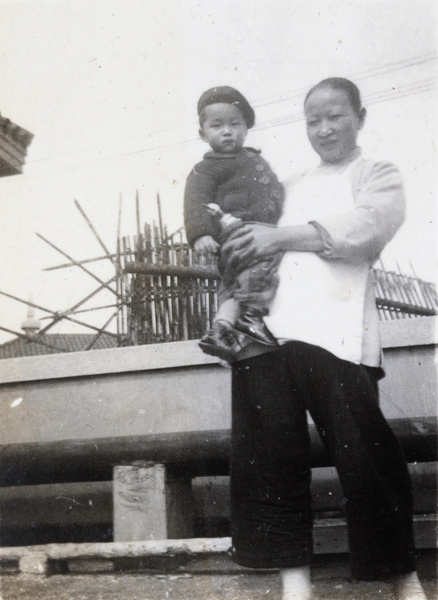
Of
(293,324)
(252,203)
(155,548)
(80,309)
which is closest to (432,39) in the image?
(252,203)

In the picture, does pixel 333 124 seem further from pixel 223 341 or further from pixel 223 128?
pixel 223 341

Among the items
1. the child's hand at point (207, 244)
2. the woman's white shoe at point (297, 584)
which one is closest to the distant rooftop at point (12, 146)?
the child's hand at point (207, 244)

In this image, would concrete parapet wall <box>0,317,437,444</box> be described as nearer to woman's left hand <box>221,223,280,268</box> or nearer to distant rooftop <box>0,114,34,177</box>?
woman's left hand <box>221,223,280,268</box>

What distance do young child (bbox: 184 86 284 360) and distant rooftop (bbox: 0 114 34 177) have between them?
2.83 feet

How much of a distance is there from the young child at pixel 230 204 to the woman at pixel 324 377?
0.16 feet

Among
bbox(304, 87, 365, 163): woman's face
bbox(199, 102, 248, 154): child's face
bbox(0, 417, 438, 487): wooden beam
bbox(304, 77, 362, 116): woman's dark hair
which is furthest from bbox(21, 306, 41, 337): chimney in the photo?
bbox(304, 77, 362, 116): woman's dark hair

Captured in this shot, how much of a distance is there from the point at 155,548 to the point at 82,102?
189 cm

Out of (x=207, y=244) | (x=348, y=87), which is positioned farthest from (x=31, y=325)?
(x=348, y=87)

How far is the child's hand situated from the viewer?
2605 mm

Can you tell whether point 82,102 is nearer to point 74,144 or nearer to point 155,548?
point 74,144

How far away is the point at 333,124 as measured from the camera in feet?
Answer: 8.50

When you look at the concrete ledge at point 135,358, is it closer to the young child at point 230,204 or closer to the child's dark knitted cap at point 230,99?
the young child at point 230,204

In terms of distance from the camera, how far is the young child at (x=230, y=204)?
254 cm

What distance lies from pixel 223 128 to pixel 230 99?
0.13 metres
